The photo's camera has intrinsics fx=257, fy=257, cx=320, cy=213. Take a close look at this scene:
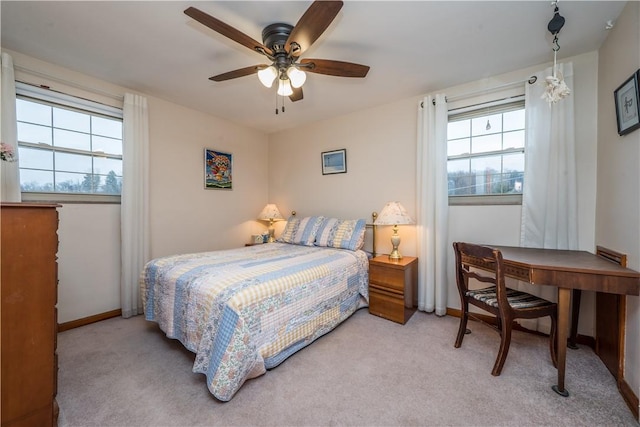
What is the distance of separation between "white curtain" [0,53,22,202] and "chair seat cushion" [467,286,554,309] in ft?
12.2

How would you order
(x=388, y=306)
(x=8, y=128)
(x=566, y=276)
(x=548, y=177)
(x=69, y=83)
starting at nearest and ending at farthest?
(x=566, y=276)
(x=8, y=128)
(x=548, y=177)
(x=69, y=83)
(x=388, y=306)

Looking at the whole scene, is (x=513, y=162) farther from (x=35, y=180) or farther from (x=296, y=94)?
(x=35, y=180)

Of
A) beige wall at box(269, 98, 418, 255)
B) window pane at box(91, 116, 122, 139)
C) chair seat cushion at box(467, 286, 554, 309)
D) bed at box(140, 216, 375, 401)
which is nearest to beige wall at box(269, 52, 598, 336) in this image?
beige wall at box(269, 98, 418, 255)

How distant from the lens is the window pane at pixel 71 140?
7.97 feet

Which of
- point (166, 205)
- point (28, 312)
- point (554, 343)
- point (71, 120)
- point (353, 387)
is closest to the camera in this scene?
point (28, 312)

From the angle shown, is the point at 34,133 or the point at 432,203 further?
the point at 432,203

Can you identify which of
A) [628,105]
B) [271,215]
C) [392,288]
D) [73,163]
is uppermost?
[628,105]

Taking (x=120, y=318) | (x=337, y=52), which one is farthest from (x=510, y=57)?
(x=120, y=318)

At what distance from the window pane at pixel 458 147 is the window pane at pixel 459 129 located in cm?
5

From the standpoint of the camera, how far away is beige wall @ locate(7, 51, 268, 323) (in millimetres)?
2439

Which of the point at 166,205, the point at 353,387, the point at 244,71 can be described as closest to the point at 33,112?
the point at 166,205

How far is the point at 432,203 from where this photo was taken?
9.04ft

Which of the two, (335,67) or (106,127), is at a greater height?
(335,67)

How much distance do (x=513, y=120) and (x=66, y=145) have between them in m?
4.34
